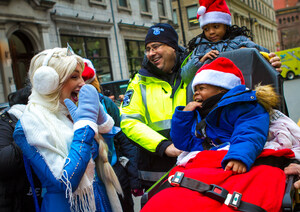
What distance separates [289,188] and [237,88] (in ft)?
2.60

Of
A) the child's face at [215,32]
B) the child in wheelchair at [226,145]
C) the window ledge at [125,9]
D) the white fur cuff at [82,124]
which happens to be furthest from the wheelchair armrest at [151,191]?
A: the window ledge at [125,9]

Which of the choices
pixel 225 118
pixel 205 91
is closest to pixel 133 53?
pixel 205 91

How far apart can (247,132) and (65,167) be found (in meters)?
1.23

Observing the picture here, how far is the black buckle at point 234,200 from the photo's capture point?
1516 mm

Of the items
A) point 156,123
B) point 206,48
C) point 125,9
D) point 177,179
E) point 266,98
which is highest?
point 125,9

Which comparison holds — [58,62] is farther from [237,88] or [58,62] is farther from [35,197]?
[237,88]

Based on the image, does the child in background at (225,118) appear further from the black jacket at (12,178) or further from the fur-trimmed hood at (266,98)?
the black jacket at (12,178)

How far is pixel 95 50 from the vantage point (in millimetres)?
17562

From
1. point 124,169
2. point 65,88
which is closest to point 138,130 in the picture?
point 124,169

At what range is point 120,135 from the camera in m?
3.10

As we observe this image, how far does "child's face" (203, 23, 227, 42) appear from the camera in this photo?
3.21 meters

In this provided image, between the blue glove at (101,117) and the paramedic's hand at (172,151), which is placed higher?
the blue glove at (101,117)

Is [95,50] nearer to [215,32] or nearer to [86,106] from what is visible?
[215,32]

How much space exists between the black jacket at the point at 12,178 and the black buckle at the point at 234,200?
1397mm
